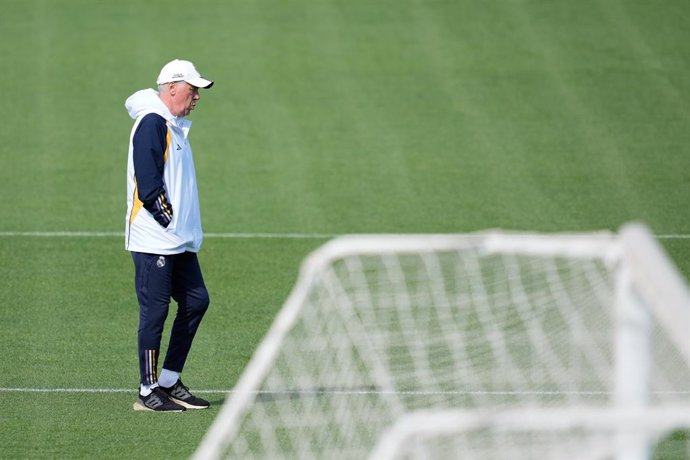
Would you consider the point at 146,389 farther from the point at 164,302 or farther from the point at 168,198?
the point at 168,198

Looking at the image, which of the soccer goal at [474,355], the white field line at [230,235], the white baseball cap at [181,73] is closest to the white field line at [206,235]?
the white field line at [230,235]

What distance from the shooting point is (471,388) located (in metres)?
7.12

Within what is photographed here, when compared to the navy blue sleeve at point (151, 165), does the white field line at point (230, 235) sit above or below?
above

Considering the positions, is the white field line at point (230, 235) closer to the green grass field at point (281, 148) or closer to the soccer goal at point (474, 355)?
the green grass field at point (281, 148)

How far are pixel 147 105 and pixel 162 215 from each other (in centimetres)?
65

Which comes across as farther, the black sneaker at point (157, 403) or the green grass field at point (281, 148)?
the green grass field at point (281, 148)

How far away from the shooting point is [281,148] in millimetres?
14344

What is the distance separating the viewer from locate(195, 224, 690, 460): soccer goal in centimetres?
402

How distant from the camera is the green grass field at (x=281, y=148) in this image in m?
8.45

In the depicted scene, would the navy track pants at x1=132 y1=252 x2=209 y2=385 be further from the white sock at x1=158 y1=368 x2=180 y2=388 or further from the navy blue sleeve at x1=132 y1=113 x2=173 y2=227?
the navy blue sleeve at x1=132 y1=113 x2=173 y2=227

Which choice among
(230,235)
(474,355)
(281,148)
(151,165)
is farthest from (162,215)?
(281,148)

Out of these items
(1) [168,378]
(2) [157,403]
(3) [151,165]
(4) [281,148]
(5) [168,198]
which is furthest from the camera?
(4) [281,148]

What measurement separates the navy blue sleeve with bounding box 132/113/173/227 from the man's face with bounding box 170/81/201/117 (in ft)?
0.55

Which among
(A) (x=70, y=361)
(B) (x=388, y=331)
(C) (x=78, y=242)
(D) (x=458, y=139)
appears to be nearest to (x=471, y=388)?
(B) (x=388, y=331)
